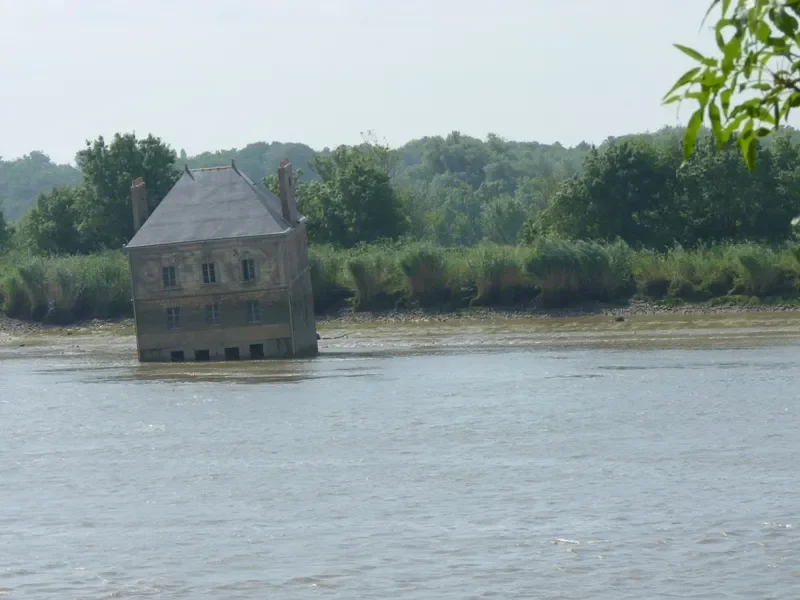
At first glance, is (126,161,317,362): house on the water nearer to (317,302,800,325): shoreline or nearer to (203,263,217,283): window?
(203,263,217,283): window

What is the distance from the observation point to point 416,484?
762 inches

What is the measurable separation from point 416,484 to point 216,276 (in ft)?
97.0

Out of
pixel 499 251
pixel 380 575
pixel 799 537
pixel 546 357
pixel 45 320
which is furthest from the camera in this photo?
pixel 45 320

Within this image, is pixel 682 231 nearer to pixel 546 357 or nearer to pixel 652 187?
pixel 652 187

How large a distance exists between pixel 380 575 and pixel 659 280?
43.0 meters

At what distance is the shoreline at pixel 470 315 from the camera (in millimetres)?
52656

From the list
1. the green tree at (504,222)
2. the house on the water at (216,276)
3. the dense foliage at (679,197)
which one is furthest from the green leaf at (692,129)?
the green tree at (504,222)

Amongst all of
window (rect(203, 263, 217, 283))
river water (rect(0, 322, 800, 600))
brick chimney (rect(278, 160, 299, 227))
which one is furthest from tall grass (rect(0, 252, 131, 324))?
river water (rect(0, 322, 800, 600))

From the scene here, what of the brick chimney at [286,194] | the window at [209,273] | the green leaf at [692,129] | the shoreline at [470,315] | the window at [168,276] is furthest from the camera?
the shoreline at [470,315]

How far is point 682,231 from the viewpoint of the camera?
5941cm

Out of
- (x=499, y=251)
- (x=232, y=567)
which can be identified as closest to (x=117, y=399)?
(x=232, y=567)

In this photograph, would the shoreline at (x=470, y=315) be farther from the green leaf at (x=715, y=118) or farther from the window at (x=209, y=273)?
the green leaf at (x=715, y=118)

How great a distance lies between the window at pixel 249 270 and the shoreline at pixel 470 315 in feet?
33.3

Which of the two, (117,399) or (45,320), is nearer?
(117,399)
